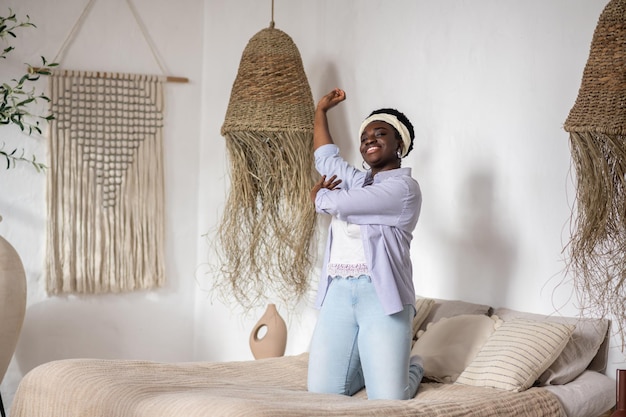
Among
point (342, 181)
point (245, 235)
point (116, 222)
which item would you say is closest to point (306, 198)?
point (245, 235)

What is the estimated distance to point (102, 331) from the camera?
16.1 ft

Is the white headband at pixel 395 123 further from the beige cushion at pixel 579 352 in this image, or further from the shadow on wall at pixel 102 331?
the shadow on wall at pixel 102 331

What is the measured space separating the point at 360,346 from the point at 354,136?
5.46 ft

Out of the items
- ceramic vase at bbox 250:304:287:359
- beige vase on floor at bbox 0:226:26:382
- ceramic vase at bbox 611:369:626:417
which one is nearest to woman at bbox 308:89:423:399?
ceramic vase at bbox 611:369:626:417

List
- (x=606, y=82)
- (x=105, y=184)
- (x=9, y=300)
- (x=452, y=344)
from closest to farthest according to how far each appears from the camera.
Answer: (x=606, y=82) → (x=452, y=344) → (x=9, y=300) → (x=105, y=184)

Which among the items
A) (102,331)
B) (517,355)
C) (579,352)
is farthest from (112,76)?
(579,352)

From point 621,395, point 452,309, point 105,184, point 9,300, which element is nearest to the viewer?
point 621,395

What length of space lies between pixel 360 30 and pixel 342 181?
1.27 m

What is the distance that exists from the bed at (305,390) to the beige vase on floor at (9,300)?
0.91 m

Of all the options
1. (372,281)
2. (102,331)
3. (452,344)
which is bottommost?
(102,331)

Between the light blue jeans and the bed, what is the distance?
0.09m

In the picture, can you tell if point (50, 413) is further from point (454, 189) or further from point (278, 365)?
point (454, 189)

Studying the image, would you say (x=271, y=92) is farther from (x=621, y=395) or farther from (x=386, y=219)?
(x=621, y=395)

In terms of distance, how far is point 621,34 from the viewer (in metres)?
2.89
